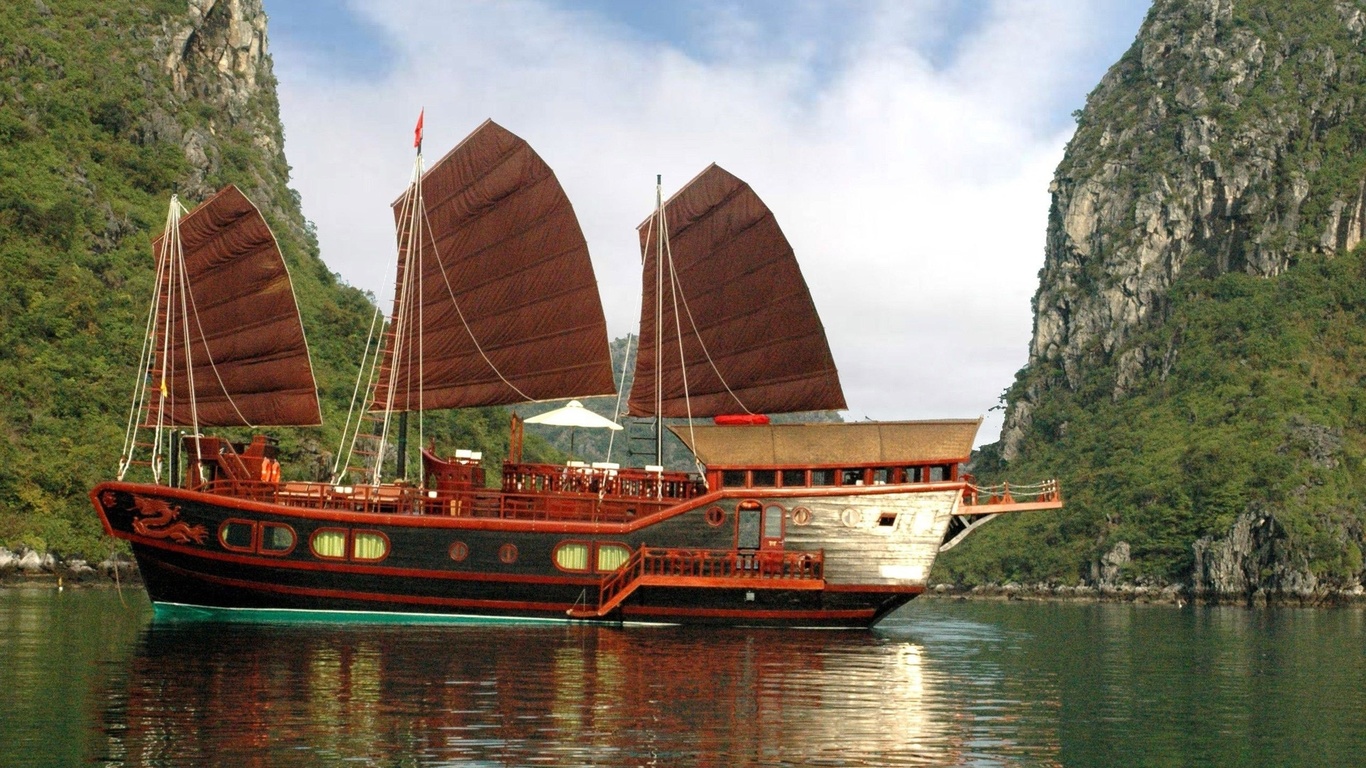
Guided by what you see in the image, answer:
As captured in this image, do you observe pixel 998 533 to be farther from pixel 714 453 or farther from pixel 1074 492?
pixel 714 453

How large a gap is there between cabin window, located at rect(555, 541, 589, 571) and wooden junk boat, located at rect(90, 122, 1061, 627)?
1.6 inches

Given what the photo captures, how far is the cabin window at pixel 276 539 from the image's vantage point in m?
25.2

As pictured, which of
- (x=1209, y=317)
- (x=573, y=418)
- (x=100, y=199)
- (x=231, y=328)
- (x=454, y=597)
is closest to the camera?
(x=454, y=597)

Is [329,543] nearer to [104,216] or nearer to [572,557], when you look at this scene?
[572,557]

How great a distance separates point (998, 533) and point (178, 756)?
81.1 metres

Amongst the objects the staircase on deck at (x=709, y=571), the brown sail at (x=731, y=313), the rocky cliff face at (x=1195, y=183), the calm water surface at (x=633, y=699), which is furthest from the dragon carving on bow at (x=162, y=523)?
the rocky cliff face at (x=1195, y=183)

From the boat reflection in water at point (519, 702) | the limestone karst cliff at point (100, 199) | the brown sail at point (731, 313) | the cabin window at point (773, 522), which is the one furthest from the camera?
the limestone karst cliff at point (100, 199)

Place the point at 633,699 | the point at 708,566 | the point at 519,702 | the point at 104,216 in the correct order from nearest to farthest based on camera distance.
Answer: the point at 519,702 < the point at 633,699 < the point at 708,566 < the point at 104,216

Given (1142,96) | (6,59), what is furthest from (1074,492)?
(6,59)

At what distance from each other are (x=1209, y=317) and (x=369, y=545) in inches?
2961

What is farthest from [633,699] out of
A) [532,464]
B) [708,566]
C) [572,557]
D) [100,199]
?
[100,199]

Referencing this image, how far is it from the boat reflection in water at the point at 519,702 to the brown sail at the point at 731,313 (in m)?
8.99

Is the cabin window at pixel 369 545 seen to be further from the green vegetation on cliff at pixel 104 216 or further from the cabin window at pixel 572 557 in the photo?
the green vegetation on cliff at pixel 104 216

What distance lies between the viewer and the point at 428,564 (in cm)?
2527
